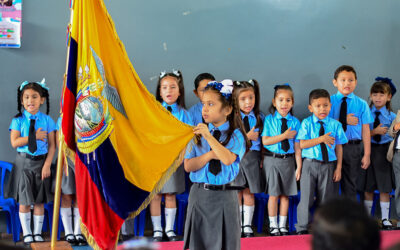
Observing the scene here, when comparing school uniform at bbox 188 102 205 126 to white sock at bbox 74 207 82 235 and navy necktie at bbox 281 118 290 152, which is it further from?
white sock at bbox 74 207 82 235

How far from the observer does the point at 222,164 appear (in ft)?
10.5

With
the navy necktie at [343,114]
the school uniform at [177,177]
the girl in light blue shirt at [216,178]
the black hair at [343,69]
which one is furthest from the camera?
the black hair at [343,69]

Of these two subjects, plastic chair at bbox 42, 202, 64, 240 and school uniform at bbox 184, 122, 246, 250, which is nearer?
school uniform at bbox 184, 122, 246, 250

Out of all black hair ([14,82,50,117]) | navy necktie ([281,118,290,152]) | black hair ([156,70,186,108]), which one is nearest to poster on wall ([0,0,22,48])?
black hair ([14,82,50,117])

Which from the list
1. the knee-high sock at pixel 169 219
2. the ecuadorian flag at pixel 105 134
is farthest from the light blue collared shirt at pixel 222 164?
the knee-high sock at pixel 169 219

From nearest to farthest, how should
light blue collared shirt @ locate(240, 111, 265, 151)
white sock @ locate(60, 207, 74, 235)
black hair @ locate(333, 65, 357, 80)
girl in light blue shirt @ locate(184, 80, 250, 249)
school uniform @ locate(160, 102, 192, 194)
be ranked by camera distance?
girl in light blue shirt @ locate(184, 80, 250, 249), white sock @ locate(60, 207, 74, 235), school uniform @ locate(160, 102, 192, 194), light blue collared shirt @ locate(240, 111, 265, 151), black hair @ locate(333, 65, 357, 80)

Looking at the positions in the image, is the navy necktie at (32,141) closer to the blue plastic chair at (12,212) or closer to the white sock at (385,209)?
the blue plastic chair at (12,212)

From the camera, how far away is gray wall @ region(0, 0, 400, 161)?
4879 mm

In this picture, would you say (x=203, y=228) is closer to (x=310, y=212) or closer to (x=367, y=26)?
(x=310, y=212)

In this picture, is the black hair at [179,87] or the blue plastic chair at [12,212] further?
the black hair at [179,87]

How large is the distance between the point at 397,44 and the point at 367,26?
40cm

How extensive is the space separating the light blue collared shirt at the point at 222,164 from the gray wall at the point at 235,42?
2.02 metres

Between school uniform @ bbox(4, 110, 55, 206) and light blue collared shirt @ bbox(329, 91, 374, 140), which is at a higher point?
light blue collared shirt @ bbox(329, 91, 374, 140)

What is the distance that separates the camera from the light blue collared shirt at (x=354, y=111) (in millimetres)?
5094
